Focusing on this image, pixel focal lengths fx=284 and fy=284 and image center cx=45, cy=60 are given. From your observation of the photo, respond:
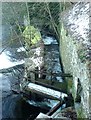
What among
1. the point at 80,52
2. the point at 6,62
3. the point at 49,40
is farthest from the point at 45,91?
the point at 49,40

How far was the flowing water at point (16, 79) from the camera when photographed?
32.7 ft

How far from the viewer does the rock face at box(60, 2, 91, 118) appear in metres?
6.00

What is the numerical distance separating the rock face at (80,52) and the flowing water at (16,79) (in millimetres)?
1752

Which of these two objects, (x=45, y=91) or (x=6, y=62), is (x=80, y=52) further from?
(x=6, y=62)

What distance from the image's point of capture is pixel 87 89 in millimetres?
5918

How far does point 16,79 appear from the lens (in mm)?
12094

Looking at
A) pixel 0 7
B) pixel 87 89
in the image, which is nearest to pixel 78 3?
pixel 87 89

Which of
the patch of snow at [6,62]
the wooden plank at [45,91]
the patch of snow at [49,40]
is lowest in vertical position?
the wooden plank at [45,91]

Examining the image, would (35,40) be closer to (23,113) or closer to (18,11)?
(18,11)

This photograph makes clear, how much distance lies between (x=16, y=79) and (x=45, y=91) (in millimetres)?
2701

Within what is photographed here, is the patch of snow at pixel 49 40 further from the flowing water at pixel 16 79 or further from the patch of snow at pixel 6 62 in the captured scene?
the patch of snow at pixel 6 62

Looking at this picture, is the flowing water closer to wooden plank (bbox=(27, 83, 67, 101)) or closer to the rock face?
wooden plank (bbox=(27, 83, 67, 101))

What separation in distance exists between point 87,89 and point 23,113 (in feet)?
15.0

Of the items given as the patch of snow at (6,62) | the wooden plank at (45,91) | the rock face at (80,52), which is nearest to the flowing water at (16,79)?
the patch of snow at (6,62)
